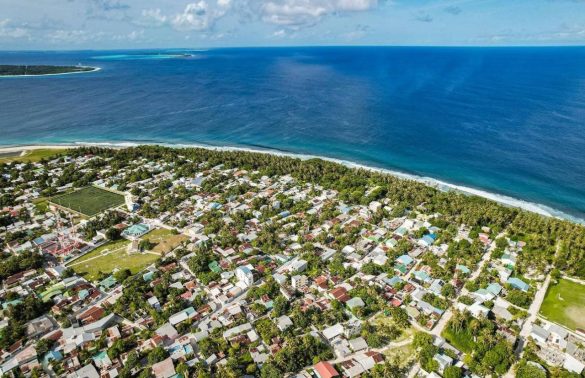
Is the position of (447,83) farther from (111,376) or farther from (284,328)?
(111,376)

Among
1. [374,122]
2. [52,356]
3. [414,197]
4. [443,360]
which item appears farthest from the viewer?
[374,122]

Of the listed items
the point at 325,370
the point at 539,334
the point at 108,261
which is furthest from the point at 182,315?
the point at 539,334

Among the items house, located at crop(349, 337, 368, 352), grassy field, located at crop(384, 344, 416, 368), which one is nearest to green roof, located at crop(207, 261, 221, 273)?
house, located at crop(349, 337, 368, 352)

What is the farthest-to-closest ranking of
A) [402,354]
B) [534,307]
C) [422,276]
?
[422,276]
[534,307]
[402,354]

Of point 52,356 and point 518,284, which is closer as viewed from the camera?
point 52,356

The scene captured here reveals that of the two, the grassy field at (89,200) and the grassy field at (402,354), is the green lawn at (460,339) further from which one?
the grassy field at (89,200)

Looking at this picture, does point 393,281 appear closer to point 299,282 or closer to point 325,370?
point 299,282
